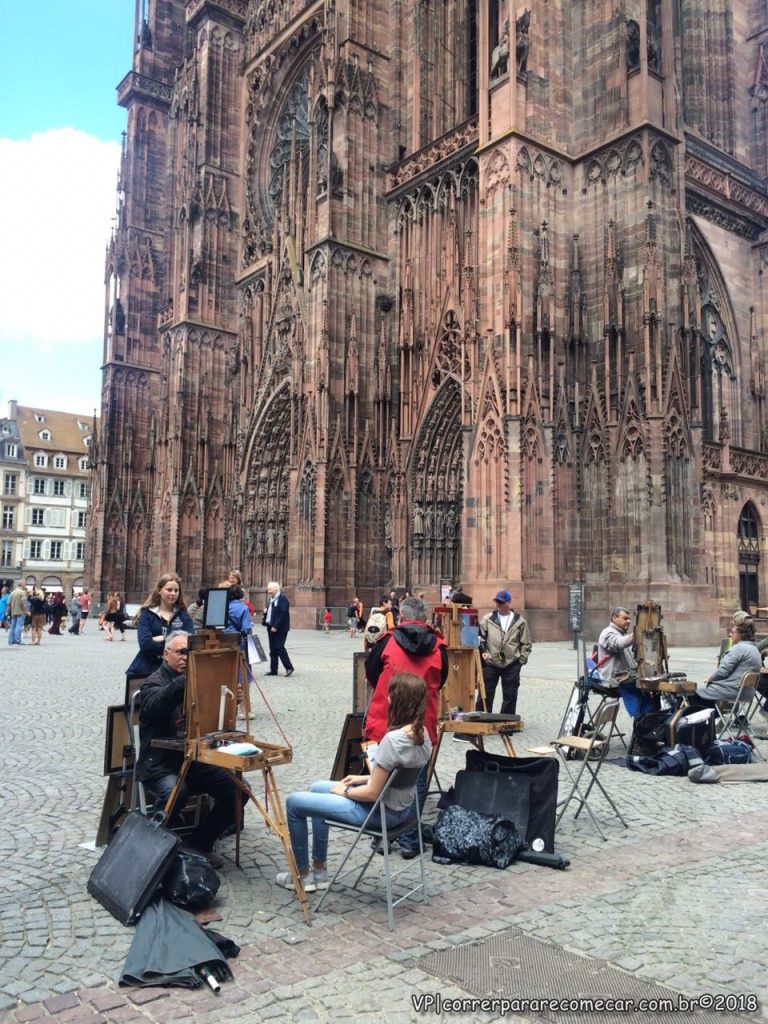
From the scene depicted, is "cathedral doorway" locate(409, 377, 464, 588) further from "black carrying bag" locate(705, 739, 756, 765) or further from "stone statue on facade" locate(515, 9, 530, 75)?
"black carrying bag" locate(705, 739, 756, 765)

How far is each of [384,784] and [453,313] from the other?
2271 centimetres

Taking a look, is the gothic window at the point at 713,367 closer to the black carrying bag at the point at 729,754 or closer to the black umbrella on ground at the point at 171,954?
the black carrying bag at the point at 729,754

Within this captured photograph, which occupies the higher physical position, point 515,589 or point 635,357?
point 635,357

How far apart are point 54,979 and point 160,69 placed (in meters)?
48.9

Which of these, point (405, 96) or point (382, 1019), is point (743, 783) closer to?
point (382, 1019)

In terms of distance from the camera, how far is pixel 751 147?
30078 millimetres

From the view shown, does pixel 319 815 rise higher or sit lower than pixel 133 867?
higher

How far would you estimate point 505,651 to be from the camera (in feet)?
30.8

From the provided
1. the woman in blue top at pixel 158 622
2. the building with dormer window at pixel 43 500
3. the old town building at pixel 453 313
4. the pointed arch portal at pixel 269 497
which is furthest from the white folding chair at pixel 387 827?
the building with dormer window at pixel 43 500

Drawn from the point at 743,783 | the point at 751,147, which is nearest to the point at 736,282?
the point at 751,147

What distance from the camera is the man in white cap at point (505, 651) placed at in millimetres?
9352

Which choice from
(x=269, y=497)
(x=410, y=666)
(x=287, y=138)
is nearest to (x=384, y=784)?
(x=410, y=666)

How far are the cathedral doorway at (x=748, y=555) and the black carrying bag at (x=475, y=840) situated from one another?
2140 centimetres

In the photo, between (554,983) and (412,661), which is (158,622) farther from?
(554,983)
